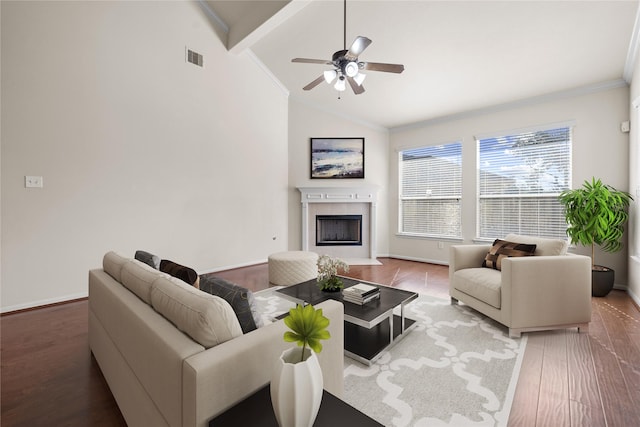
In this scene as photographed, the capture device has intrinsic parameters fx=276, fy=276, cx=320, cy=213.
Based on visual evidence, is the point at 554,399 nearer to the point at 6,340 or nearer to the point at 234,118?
the point at 6,340

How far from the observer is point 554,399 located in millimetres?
1565

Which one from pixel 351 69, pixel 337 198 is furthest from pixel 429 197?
pixel 351 69

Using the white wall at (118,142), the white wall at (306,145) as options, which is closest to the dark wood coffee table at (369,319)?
the white wall at (118,142)

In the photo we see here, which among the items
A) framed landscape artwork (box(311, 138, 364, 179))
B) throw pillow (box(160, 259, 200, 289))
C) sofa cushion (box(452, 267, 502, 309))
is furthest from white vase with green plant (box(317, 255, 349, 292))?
framed landscape artwork (box(311, 138, 364, 179))

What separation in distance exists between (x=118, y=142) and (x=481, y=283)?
4.29 meters

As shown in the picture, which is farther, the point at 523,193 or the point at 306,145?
the point at 306,145

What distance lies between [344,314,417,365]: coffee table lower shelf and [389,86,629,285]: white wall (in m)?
3.33

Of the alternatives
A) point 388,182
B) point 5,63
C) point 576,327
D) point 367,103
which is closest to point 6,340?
point 5,63

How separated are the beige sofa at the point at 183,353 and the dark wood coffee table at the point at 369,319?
0.64 meters

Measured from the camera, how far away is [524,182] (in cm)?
447

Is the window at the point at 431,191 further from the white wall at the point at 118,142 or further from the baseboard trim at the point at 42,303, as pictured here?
the baseboard trim at the point at 42,303

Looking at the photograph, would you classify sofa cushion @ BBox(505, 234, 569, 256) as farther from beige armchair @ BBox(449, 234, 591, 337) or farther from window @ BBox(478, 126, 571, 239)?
window @ BBox(478, 126, 571, 239)

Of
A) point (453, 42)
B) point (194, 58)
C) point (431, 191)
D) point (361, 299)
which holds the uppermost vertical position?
point (194, 58)

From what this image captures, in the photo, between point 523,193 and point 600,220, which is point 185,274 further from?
point 523,193
